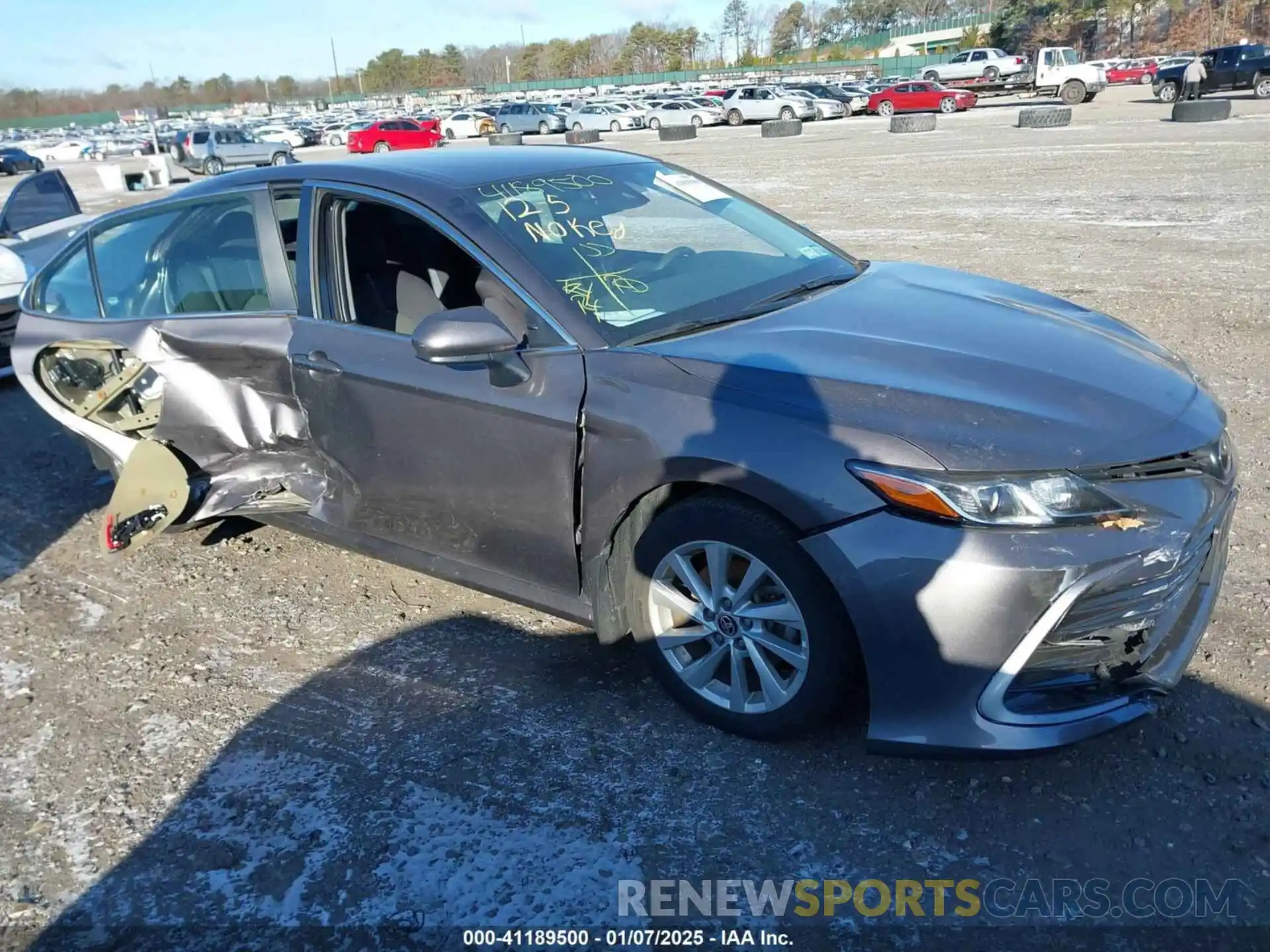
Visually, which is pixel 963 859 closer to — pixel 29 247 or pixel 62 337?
pixel 62 337

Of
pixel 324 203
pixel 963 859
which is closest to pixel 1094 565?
pixel 963 859

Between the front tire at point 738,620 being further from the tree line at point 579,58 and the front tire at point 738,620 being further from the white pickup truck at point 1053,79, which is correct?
the tree line at point 579,58

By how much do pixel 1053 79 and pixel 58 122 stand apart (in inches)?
4139

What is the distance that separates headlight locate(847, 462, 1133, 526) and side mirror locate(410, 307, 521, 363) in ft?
4.24

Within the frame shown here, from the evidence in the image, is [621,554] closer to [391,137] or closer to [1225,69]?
[1225,69]

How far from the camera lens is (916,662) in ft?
8.13

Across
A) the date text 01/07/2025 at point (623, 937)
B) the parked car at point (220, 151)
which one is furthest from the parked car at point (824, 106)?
the date text 01/07/2025 at point (623, 937)

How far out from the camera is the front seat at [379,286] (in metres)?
3.65

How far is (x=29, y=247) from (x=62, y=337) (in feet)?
13.5

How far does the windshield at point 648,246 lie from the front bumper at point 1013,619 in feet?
3.65

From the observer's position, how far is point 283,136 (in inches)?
2050

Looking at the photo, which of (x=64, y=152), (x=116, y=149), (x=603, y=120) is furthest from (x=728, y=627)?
(x=64, y=152)

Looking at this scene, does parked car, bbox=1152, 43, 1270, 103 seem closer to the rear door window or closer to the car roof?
the car roof

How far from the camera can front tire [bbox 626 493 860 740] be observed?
262cm
